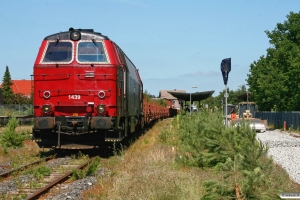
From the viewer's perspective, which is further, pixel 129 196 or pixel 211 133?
pixel 211 133

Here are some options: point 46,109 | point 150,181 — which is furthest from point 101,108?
point 150,181

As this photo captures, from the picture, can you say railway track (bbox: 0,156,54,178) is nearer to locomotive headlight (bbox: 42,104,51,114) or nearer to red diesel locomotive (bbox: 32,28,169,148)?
red diesel locomotive (bbox: 32,28,169,148)

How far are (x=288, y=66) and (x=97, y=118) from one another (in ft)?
111

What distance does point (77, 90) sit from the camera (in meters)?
14.6

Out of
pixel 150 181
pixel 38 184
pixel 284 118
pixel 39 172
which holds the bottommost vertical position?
pixel 38 184

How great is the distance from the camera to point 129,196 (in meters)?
7.92

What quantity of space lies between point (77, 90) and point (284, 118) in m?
29.9

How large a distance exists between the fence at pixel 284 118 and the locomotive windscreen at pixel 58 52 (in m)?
25.3

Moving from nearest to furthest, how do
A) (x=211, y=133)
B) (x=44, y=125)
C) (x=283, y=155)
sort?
1. (x=211, y=133)
2. (x=44, y=125)
3. (x=283, y=155)

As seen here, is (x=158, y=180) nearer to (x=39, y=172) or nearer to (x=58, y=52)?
(x=39, y=172)

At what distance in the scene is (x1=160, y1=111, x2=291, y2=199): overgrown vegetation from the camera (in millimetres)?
5879

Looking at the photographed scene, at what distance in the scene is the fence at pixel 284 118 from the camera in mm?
→ 37312

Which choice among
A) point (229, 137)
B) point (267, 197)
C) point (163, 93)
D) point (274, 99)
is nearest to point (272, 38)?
point (274, 99)

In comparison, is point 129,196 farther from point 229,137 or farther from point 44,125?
point 44,125
